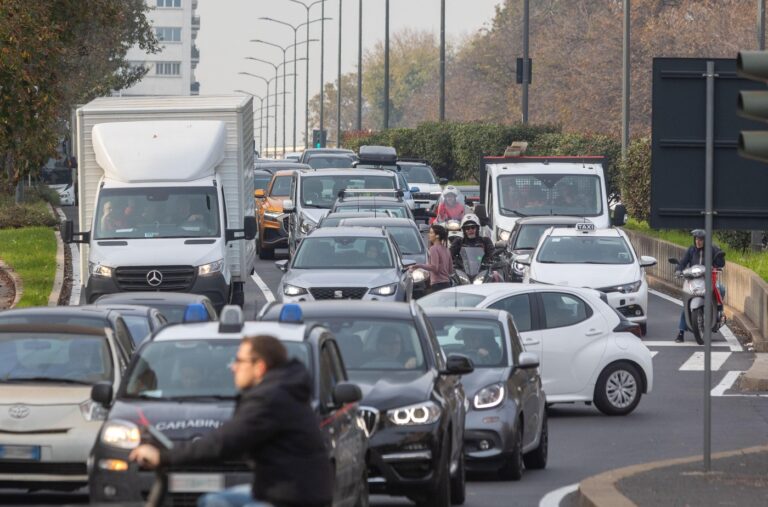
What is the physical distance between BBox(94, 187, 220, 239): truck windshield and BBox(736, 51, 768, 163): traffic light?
17417 mm

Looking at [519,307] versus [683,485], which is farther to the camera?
[519,307]

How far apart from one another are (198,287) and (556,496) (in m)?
12.5

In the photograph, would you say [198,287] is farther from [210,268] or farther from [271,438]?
[271,438]

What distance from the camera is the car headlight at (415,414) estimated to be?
12.1m

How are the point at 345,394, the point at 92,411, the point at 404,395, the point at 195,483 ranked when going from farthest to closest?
1. the point at 92,411
2. the point at 404,395
3. the point at 345,394
4. the point at 195,483

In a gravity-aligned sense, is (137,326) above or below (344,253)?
below

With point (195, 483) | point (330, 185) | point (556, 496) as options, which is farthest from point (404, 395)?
point (330, 185)

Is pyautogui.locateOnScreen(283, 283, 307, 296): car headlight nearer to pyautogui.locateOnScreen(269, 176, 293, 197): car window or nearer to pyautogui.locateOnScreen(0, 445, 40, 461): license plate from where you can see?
pyautogui.locateOnScreen(0, 445, 40, 461): license plate

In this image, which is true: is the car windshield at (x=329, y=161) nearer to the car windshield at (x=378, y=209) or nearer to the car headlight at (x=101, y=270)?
the car windshield at (x=378, y=209)

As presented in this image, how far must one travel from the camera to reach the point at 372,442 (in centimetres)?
1220

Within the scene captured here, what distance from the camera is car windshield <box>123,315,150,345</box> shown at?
15289 millimetres

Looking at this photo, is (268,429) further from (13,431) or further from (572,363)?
(572,363)

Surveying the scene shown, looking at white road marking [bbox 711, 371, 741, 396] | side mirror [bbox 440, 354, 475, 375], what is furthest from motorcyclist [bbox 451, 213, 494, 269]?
side mirror [bbox 440, 354, 475, 375]

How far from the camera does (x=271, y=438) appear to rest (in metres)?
7.35
